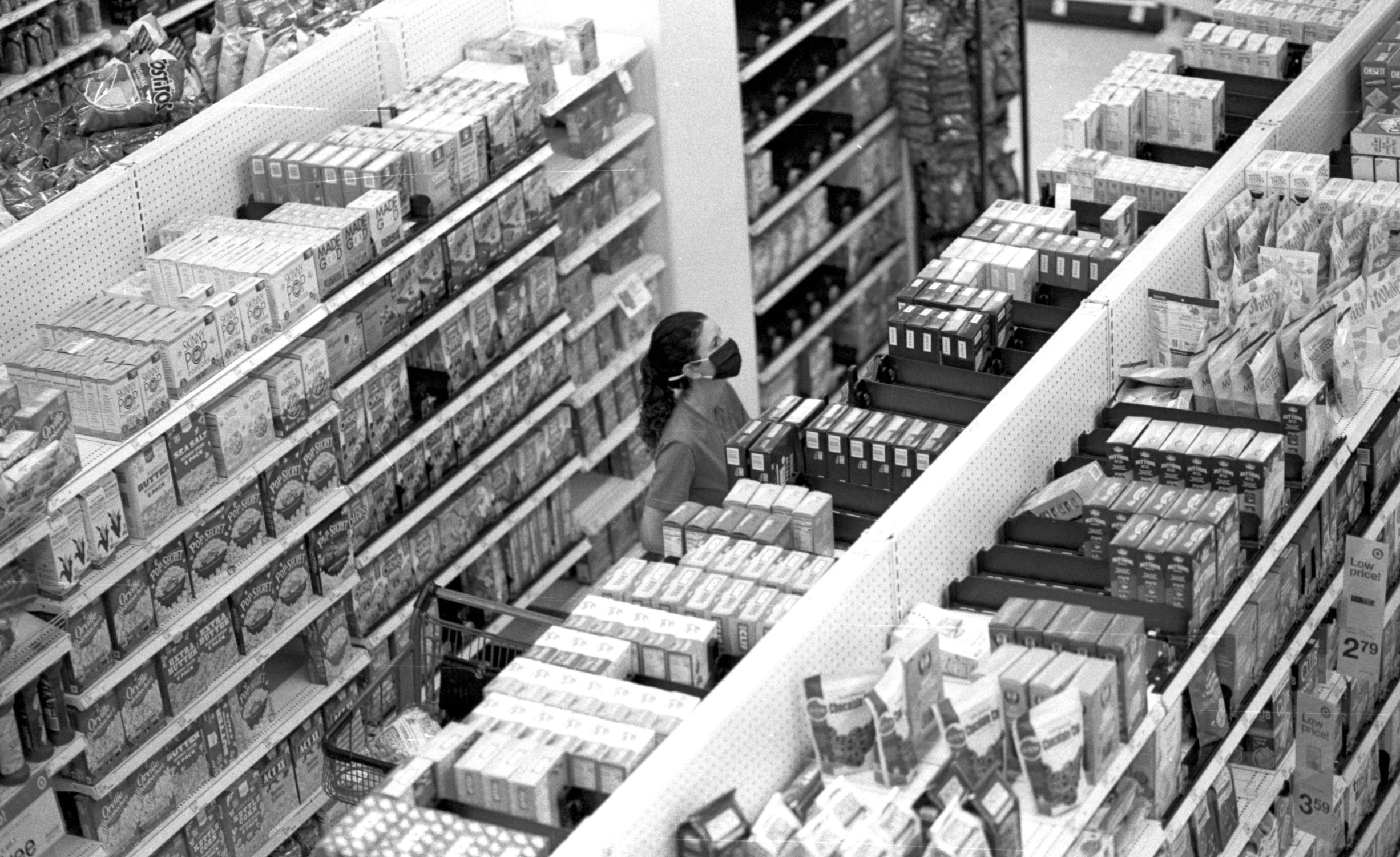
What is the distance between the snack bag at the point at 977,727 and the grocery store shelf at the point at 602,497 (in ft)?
13.5

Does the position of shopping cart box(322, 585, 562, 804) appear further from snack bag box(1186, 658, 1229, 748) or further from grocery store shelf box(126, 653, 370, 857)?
snack bag box(1186, 658, 1229, 748)

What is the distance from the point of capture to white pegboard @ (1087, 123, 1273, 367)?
19.5 ft

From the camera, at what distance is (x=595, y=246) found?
27.4 ft

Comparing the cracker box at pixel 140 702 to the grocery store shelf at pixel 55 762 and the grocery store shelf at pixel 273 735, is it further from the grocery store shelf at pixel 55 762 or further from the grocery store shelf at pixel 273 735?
the grocery store shelf at pixel 273 735

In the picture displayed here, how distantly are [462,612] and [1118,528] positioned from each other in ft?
11.2

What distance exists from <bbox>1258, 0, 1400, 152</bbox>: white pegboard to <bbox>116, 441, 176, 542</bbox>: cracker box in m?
3.82

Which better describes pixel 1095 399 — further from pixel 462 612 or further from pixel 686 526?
pixel 462 612

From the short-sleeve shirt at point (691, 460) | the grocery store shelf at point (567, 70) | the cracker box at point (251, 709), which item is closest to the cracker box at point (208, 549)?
the cracker box at point (251, 709)

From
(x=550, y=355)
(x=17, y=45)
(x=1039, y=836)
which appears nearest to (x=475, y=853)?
(x=1039, y=836)

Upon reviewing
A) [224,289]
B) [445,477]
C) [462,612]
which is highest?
[224,289]

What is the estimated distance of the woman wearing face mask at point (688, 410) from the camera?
6562 mm

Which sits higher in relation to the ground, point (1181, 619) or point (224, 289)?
point (224, 289)

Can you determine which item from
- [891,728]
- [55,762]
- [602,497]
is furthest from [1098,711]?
[602,497]

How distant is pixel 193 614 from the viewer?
6.28m
